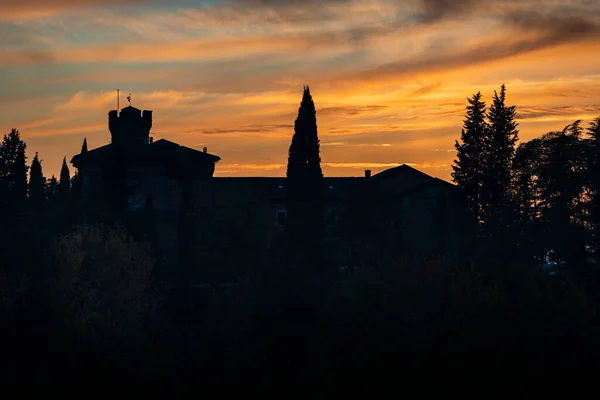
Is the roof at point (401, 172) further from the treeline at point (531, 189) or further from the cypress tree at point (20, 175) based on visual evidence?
the cypress tree at point (20, 175)

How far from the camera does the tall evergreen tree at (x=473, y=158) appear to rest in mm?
63750

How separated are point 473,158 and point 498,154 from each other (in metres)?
1.89

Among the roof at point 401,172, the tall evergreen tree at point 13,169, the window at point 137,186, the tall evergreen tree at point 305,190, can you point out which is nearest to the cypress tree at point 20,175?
the tall evergreen tree at point 13,169

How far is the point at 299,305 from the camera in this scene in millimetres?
46250

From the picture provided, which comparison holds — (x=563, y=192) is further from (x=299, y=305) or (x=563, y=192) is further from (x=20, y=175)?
(x=20, y=175)

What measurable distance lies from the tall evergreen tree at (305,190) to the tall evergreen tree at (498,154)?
17311mm

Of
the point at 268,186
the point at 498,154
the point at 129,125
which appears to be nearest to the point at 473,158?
the point at 498,154

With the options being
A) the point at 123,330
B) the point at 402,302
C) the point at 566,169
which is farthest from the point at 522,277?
the point at 123,330

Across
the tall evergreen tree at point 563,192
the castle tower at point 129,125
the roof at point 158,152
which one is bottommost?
the tall evergreen tree at point 563,192

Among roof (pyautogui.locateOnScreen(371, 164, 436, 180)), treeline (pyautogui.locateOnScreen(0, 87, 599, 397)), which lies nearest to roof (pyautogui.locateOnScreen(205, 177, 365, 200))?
roof (pyautogui.locateOnScreen(371, 164, 436, 180))

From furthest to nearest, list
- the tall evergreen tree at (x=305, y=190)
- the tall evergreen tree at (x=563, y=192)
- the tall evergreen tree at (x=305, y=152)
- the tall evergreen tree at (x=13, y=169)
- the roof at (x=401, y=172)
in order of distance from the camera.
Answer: the roof at (x=401, y=172) < the tall evergreen tree at (x=13, y=169) < the tall evergreen tree at (x=563, y=192) < the tall evergreen tree at (x=305, y=152) < the tall evergreen tree at (x=305, y=190)

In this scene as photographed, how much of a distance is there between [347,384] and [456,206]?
2434 centimetres

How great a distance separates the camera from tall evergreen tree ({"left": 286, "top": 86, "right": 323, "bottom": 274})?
49344 millimetres

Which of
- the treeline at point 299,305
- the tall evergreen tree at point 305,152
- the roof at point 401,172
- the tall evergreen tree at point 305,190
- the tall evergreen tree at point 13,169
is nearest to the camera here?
the treeline at point 299,305
